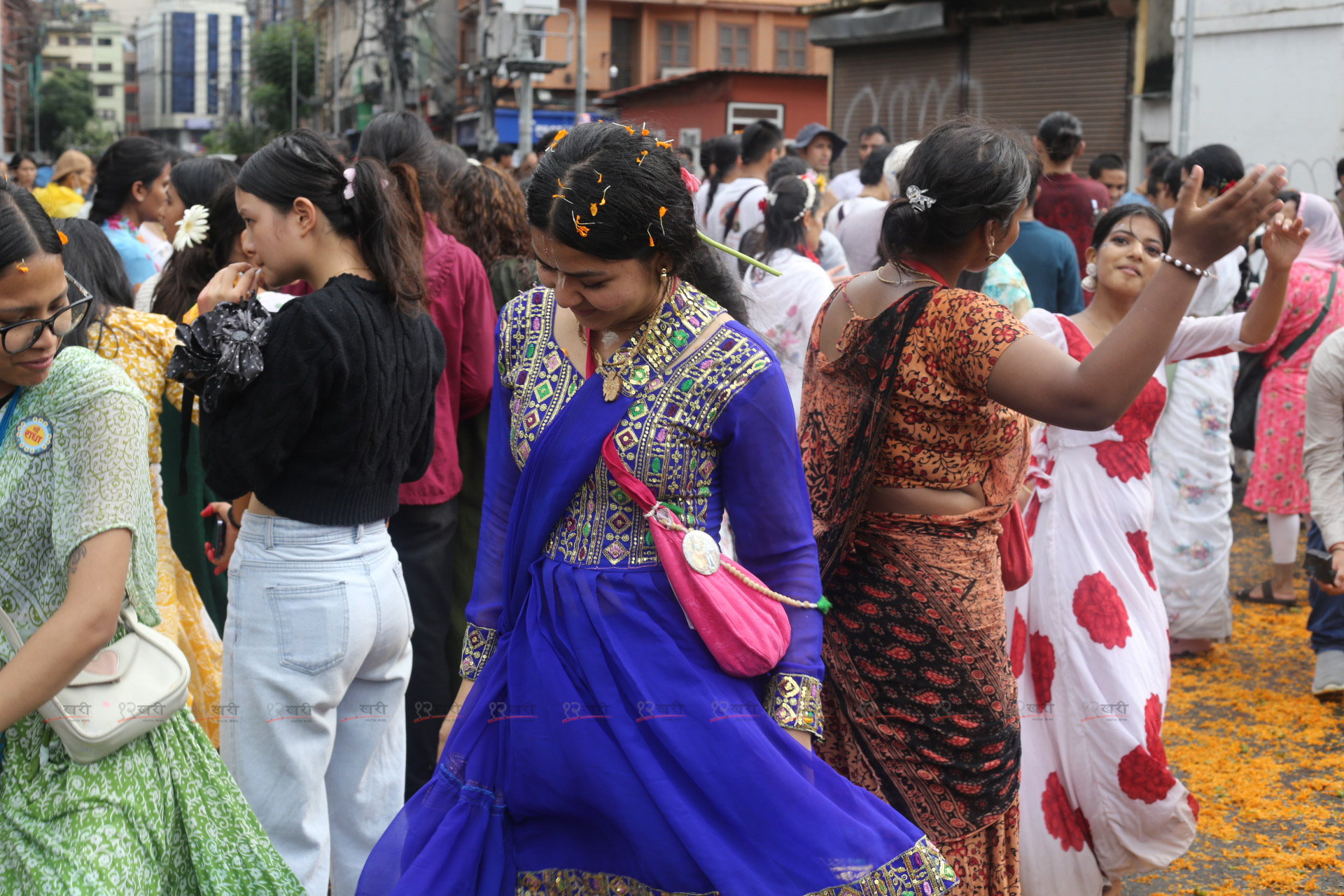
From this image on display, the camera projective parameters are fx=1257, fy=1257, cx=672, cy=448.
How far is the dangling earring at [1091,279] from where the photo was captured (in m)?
3.88

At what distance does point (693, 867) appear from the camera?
1891 millimetres

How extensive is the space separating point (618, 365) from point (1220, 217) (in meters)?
0.99

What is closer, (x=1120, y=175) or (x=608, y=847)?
(x=608, y=847)

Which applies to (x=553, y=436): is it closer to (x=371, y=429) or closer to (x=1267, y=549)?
(x=371, y=429)

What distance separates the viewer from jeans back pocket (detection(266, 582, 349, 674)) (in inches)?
109

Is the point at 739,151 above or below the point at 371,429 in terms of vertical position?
above

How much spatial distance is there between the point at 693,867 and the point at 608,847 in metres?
0.16

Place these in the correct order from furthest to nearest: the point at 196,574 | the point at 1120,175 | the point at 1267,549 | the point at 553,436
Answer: the point at 1120,175 → the point at 1267,549 → the point at 196,574 → the point at 553,436

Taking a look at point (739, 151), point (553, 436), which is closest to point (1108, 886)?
point (553, 436)

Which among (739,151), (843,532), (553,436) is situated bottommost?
(843,532)

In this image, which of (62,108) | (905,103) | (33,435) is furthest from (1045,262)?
(62,108)

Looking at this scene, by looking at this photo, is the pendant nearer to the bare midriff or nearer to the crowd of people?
the crowd of people

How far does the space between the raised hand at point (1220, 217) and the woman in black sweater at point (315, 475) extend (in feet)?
5.67

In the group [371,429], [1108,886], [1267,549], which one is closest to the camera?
[371,429]
